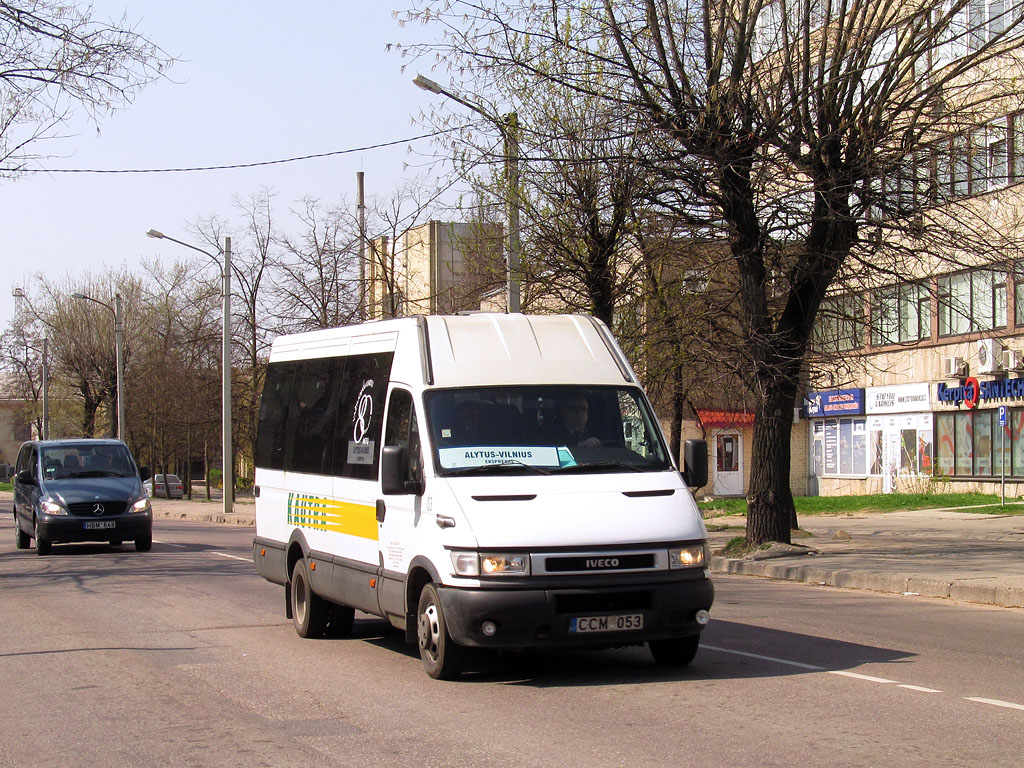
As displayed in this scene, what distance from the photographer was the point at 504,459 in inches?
330

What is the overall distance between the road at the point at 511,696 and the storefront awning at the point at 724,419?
30.1 meters

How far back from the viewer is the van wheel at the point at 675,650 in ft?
27.8

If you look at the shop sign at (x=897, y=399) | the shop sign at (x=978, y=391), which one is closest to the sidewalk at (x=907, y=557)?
the shop sign at (x=978, y=391)

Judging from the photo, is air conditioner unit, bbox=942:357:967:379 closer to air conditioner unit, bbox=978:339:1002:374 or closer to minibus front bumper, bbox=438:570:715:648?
air conditioner unit, bbox=978:339:1002:374

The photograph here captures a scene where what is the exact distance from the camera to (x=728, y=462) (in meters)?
46.9

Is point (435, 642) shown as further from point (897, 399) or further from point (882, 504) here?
point (897, 399)

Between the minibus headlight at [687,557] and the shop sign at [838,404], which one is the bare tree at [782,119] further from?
the shop sign at [838,404]

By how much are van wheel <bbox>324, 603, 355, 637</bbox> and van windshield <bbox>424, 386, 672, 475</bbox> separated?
2741mm

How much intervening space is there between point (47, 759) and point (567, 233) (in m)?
14.1

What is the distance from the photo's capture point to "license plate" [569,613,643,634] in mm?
7707

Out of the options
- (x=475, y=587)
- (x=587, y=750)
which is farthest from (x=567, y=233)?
(x=587, y=750)

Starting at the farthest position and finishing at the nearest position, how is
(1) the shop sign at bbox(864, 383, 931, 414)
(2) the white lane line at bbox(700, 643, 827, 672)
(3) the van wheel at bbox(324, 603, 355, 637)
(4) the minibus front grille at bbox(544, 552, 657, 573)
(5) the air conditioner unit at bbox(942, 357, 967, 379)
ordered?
1. (1) the shop sign at bbox(864, 383, 931, 414)
2. (5) the air conditioner unit at bbox(942, 357, 967, 379)
3. (3) the van wheel at bbox(324, 603, 355, 637)
4. (2) the white lane line at bbox(700, 643, 827, 672)
5. (4) the minibus front grille at bbox(544, 552, 657, 573)

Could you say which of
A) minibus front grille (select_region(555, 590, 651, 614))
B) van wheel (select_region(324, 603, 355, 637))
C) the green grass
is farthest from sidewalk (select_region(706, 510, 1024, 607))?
van wheel (select_region(324, 603, 355, 637))

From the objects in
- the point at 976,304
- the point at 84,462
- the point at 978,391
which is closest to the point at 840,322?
the point at 84,462
